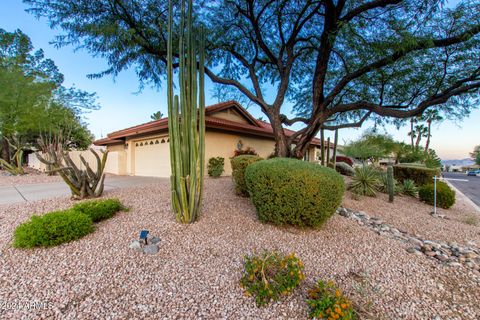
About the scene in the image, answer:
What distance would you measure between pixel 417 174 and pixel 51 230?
13061 millimetres

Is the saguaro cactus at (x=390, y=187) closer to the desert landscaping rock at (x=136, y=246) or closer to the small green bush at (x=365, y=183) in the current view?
the small green bush at (x=365, y=183)

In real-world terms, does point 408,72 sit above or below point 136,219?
above

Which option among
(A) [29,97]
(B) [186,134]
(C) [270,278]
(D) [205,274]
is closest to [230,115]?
(B) [186,134]

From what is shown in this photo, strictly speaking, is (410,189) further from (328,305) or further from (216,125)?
(328,305)

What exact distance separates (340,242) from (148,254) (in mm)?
3141

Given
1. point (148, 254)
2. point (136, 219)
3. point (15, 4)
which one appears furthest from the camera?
point (15, 4)

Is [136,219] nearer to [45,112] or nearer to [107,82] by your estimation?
[107,82]

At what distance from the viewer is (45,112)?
14.2 meters

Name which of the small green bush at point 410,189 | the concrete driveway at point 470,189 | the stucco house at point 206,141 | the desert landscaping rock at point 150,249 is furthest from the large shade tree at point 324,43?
the desert landscaping rock at point 150,249

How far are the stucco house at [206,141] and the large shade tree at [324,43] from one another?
96.8 inches

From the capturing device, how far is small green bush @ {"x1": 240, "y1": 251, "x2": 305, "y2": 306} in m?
2.16

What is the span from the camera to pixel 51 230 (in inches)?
119

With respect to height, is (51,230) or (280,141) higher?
(280,141)

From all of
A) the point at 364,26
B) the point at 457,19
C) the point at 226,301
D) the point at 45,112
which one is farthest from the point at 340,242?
the point at 45,112
